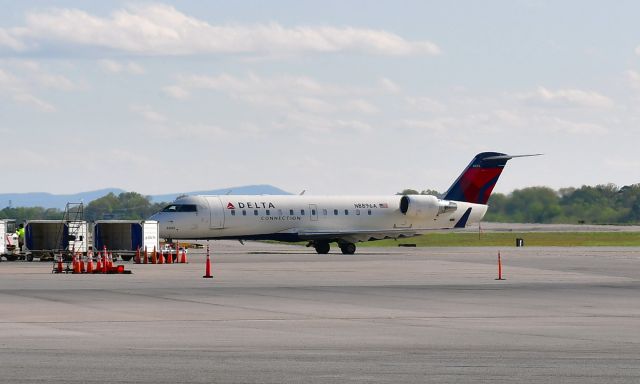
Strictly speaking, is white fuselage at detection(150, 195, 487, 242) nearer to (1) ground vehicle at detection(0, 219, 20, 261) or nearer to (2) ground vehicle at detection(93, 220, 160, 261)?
(2) ground vehicle at detection(93, 220, 160, 261)

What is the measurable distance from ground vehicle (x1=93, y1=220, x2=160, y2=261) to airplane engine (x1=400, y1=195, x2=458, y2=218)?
55.2 ft

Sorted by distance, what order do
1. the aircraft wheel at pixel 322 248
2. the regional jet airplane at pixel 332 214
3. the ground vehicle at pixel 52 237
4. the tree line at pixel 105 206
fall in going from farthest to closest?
the tree line at pixel 105 206 < the aircraft wheel at pixel 322 248 < the regional jet airplane at pixel 332 214 < the ground vehicle at pixel 52 237

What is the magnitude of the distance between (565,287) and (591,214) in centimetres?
8589

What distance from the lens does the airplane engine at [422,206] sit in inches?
2746

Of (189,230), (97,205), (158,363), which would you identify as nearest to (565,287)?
(158,363)

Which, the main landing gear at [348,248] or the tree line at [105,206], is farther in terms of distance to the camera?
the tree line at [105,206]

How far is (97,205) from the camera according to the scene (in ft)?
435

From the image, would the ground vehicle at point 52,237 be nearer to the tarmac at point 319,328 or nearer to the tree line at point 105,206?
the tarmac at point 319,328

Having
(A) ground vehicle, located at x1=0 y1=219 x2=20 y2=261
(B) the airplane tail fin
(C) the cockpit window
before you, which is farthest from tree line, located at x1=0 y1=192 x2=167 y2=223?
(A) ground vehicle, located at x1=0 y1=219 x2=20 y2=261

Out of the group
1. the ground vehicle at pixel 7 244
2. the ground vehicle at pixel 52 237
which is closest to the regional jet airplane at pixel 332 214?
the ground vehicle at pixel 52 237

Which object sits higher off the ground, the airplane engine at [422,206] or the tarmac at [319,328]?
the airplane engine at [422,206]

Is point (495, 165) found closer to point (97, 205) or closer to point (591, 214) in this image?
point (591, 214)

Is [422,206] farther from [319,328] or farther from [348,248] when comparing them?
[319,328]

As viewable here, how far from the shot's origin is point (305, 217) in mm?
67500
